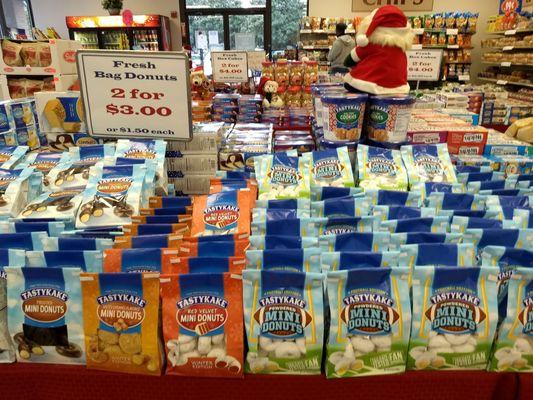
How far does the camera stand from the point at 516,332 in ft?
3.35

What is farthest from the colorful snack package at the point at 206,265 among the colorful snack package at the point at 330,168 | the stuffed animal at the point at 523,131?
the stuffed animal at the point at 523,131

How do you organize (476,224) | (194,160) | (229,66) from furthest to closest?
(229,66), (194,160), (476,224)

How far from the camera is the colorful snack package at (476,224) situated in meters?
1.25

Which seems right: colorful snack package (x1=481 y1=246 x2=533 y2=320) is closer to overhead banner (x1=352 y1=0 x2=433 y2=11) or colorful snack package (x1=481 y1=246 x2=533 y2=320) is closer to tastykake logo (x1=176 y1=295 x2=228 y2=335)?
tastykake logo (x1=176 y1=295 x2=228 y2=335)

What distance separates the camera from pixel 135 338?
103cm

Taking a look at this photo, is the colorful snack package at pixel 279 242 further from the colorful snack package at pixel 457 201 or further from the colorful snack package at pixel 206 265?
the colorful snack package at pixel 457 201

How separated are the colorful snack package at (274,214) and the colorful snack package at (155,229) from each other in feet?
0.74

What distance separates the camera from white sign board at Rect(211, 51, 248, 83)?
4621 mm

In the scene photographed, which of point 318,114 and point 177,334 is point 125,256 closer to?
point 177,334

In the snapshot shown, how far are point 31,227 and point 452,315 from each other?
4.06ft

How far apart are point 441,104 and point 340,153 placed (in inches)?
65.4

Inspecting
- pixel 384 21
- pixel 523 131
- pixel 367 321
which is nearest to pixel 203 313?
A: pixel 367 321

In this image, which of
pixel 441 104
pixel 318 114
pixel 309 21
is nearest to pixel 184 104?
pixel 318 114

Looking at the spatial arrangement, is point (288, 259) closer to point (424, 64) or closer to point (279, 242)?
point (279, 242)
